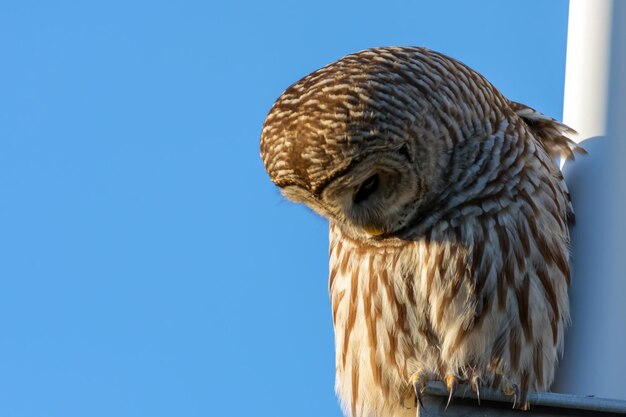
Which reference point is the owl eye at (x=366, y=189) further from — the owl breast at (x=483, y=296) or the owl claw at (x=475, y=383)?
the owl claw at (x=475, y=383)

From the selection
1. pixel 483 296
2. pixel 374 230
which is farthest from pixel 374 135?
pixel 483 296

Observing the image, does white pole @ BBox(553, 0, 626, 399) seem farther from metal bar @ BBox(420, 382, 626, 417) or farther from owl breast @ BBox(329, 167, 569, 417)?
metal bar @ BBox(420, 382, 626, 417)

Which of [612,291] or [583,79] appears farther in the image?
[583,79]

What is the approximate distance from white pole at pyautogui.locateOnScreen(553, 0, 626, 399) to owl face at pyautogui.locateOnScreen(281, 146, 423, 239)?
2.59 ft

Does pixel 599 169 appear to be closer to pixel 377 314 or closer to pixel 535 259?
pixel 535 259

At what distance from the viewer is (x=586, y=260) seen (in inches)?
206

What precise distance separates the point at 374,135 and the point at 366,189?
363 mm

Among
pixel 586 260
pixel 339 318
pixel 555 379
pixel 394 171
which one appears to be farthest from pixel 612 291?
pixel 339 318

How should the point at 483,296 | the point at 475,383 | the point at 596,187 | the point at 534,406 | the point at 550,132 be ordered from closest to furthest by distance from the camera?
the point at 534,406 → the point at 475,383 → the point at 596,187 → the point at 483,296 → the point at 550,132

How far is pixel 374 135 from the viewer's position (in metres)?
5.02

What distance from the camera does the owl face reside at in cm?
512

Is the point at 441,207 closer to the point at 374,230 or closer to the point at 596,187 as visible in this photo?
the point at 374,230

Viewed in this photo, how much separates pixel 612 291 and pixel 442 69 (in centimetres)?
131

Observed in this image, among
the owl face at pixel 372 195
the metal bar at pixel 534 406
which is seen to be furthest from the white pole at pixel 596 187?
the metal bar at pixel 534 406
